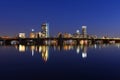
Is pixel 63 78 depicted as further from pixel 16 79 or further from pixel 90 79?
pixel 16 79

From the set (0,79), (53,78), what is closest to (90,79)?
(53,78)

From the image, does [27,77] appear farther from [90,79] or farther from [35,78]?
[90,79]

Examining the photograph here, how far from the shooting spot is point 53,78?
37062 millimetres

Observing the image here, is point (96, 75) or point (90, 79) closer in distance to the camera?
point (90, 79)

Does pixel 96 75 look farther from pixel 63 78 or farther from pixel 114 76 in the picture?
pixel 63 78

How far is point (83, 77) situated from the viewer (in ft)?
125

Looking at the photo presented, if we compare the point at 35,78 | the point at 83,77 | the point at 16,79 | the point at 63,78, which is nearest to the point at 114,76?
the point at 83,77

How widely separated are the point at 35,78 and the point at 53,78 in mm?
2244

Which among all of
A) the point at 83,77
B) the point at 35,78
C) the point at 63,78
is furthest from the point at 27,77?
the point at 83,77

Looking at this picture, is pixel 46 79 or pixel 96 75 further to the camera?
pixel 96 75

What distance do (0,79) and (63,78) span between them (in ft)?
25.5

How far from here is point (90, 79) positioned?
35.9 m

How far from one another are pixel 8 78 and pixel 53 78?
559 centimetres

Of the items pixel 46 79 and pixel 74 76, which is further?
pixel 74 76
